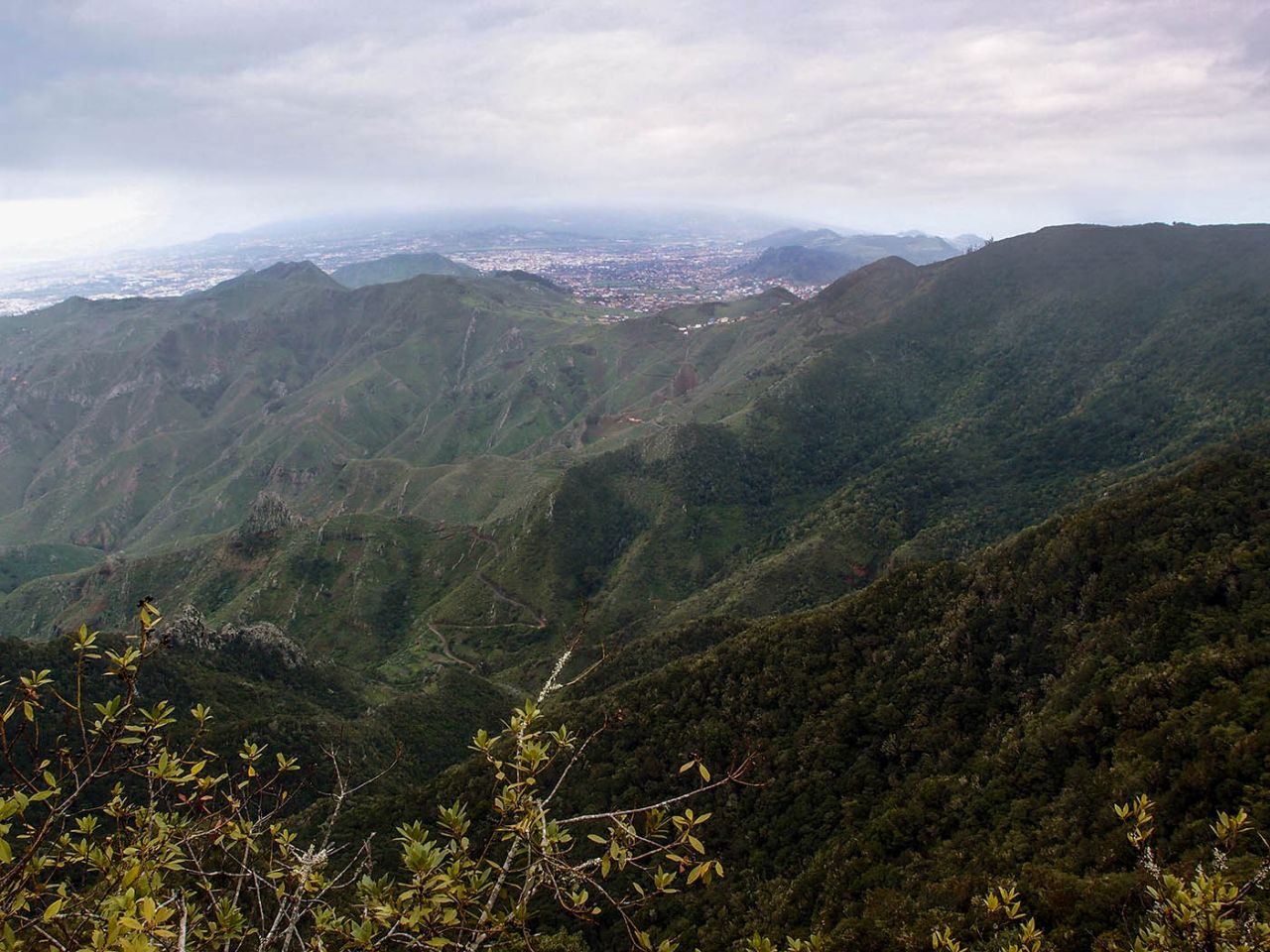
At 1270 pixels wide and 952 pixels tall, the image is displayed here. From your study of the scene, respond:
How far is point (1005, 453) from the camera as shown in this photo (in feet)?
388

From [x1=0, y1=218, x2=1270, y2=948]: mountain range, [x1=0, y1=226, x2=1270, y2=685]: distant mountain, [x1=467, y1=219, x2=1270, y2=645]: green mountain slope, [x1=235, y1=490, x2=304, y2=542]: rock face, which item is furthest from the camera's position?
[x1=235, y1=490, x2=304, y2=542]: rock face

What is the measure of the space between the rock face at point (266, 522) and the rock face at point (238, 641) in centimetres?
4198

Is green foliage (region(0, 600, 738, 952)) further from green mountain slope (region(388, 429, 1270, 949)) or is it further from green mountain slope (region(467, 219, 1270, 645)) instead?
green mountain slope (region(467, 219, 1270, 645))

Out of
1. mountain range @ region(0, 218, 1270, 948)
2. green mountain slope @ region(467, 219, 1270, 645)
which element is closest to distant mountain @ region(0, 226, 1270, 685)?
green mountain slope @ region(467, 219, 1270, 645)

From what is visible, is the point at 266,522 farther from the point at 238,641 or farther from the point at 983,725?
the point at 983,725

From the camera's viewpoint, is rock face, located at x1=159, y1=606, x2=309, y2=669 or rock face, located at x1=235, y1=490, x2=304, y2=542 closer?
rock face, located at x1=159, y1=606, x2=309, y2=669

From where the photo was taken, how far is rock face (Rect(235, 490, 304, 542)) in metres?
120

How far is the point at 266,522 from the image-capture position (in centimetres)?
12219

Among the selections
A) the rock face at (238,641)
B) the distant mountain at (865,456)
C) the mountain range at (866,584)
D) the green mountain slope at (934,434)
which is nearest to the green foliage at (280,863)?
the mountain range at (866,584)

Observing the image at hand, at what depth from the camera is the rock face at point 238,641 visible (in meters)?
75.2

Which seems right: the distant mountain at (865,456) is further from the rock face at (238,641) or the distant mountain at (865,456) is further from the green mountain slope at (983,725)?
the green mountain slope at (983,725)

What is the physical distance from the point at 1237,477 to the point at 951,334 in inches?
5131

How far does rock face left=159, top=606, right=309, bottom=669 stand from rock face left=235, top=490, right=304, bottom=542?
41980 mm

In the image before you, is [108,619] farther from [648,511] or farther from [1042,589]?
[1042,589]
